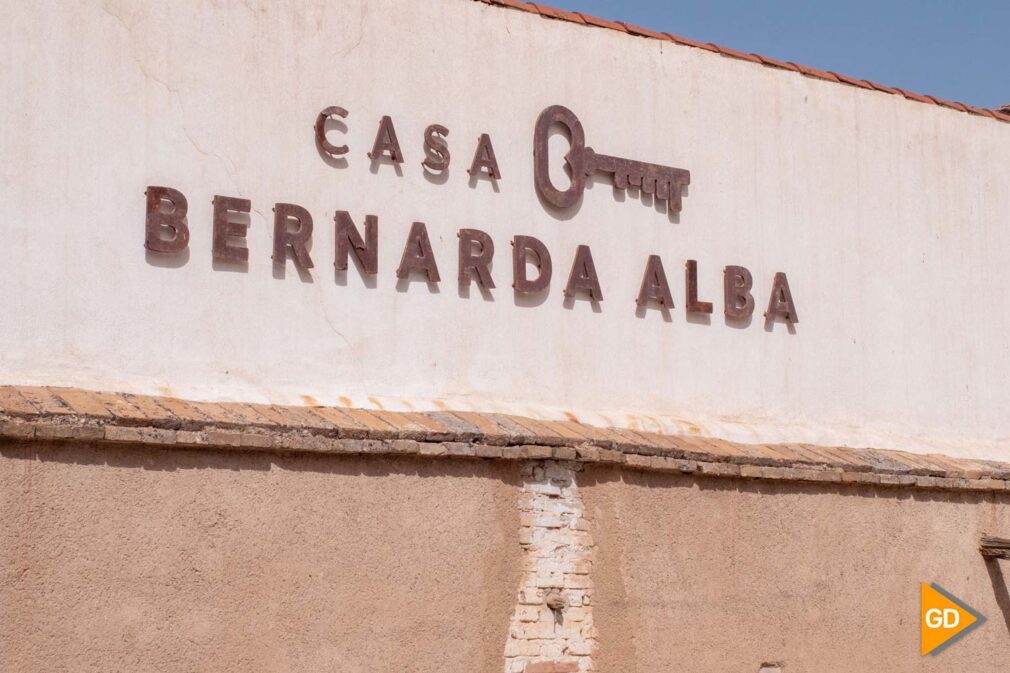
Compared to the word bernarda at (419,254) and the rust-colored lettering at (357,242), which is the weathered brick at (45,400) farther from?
the rust-colored lettering at (357,242)

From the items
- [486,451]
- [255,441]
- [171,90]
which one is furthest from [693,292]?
[171,90]

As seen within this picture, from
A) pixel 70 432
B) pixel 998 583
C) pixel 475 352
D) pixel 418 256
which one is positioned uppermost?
pixel 418 256

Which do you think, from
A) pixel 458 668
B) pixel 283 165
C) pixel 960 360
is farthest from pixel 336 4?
pixel 960 360

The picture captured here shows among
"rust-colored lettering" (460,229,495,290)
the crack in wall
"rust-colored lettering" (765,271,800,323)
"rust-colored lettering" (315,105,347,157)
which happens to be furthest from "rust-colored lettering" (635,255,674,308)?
the crack in wall

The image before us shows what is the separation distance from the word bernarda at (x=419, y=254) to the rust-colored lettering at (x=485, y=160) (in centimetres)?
43

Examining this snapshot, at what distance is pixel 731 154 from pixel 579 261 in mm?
1772

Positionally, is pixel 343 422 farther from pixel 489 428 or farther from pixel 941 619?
pixel 941 619

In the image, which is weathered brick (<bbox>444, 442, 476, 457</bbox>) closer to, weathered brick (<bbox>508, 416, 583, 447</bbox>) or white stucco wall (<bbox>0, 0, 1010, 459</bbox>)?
weathered brick (<bbox>508, 416, 583, 447</bbox>)

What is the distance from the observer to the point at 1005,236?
12.8 meters

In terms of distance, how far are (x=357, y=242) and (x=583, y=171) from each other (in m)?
1.93

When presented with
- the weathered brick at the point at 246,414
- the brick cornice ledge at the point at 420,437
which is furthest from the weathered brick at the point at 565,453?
the weathered brick at the point at 246,414

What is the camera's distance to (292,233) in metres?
9.24

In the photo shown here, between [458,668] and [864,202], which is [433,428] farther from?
[864,202]

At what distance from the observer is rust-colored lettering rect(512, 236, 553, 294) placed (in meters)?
10.1
